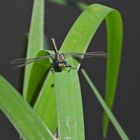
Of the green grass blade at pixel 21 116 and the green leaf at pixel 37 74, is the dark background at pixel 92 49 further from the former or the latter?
the green grass blade at pixel 21 116

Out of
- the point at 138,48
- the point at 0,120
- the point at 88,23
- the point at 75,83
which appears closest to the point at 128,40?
the point at 138,48

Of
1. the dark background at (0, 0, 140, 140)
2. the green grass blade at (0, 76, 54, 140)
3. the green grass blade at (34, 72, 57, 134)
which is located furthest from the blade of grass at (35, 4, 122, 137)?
the dark background at (0, 0, 140, 140)

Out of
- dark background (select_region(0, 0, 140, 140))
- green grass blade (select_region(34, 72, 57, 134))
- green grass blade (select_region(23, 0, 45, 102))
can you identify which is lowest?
dark background (select_region(0, 0, 140, 140))

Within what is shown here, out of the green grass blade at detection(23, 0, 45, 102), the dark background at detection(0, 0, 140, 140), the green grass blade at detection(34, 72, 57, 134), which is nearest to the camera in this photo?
the green grass blade at detection(34, 72, 57, 134)

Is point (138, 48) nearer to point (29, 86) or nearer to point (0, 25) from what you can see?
point (0, 25)

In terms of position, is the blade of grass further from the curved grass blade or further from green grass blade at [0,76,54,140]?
green grass blade at [0,76,54,140]
